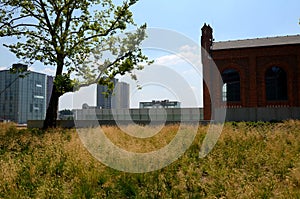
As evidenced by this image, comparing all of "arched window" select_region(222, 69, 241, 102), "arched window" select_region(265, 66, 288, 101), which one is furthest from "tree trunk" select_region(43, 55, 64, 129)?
"arched window" select_region(265, 66, 288, 101)

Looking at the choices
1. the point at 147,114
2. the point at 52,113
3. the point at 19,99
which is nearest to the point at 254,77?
the point at 147,114

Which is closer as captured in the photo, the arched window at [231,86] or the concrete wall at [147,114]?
the arched window at [231,86]

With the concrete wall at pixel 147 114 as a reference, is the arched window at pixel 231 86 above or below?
above

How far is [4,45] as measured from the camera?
1722cm

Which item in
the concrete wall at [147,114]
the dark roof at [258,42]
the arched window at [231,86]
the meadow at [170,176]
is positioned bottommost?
the meadow at [170,176]

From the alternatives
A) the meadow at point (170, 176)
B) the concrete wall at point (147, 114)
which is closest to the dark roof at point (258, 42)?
the concrete wall at point (147, 114)

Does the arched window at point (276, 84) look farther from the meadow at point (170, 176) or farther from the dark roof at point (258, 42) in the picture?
the meadow at point (170, 176)

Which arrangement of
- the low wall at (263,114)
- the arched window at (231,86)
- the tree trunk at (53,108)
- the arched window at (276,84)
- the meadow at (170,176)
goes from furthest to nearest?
the arched window at (231,86)
the arched window at (276,84)
the low wall at (263,114)
the tree trunk at (53,108)
the meadow at (170,176)

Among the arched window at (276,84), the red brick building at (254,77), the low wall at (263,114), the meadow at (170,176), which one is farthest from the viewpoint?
the arched window at (276,84)

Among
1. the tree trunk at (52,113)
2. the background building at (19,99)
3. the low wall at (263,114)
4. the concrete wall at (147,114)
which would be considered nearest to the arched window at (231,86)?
the low wall at (263,114)

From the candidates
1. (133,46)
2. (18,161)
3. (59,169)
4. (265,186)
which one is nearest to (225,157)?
(265,186)

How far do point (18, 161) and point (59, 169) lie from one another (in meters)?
1.77

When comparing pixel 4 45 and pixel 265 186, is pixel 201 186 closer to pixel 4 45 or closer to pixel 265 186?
pixel 265 186

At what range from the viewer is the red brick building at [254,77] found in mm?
28391
